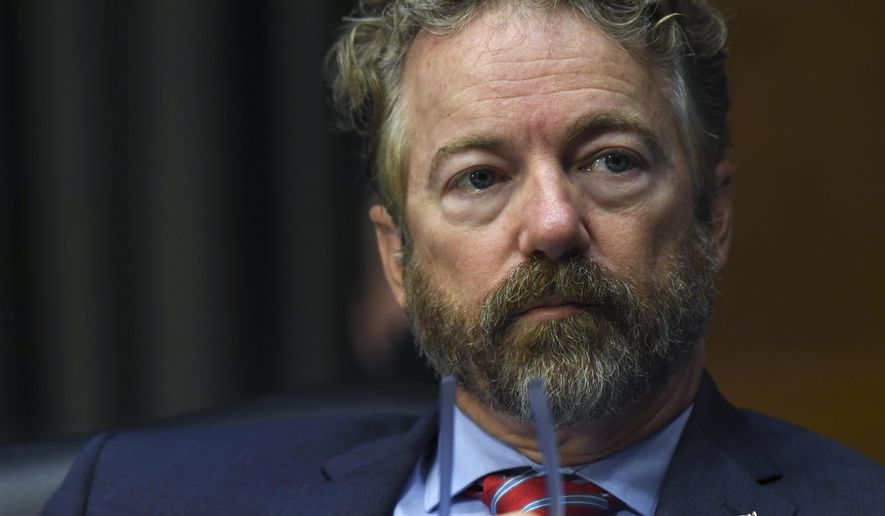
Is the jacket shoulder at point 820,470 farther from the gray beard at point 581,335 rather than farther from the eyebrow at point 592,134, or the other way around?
the eyebrow at point 592,134

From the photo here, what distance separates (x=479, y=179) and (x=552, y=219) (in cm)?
15

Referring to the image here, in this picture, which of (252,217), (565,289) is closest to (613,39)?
(565,289)

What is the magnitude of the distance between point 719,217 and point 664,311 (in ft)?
0.77

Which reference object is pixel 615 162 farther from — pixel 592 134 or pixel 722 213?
pixel 722 213

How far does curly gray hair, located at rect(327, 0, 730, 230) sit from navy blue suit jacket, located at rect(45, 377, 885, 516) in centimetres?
29

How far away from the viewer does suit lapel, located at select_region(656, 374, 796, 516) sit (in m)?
1.49

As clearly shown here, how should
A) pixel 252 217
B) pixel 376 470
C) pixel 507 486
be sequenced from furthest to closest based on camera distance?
pixel 252 217, pixel 376 470, pixel 507 486

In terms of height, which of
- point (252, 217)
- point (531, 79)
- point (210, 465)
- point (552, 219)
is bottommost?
point (210, 465)

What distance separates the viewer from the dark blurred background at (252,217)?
258 cm

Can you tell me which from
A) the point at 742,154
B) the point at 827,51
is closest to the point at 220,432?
the point at 742,154

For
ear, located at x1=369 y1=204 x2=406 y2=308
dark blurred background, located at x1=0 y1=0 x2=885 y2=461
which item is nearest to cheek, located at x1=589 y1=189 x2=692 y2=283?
ear, located at x1=369 y1=204 x2=406 y2=308

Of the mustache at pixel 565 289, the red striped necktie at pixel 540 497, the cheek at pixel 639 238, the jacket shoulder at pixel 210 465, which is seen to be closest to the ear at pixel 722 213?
the cheek at pixel 639 238

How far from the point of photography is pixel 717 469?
5.04ft

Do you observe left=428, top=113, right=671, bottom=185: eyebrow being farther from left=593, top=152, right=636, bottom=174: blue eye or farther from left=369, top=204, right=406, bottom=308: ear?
left=369, top=204, right=406, bottom=308: ear
